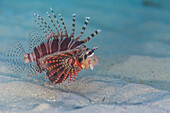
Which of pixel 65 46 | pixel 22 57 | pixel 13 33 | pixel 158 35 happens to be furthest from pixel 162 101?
pixel 158 35

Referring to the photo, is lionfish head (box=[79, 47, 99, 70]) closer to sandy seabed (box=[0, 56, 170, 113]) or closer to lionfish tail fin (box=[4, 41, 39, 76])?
sandy seabed (box=[0, 56, 170, 113])

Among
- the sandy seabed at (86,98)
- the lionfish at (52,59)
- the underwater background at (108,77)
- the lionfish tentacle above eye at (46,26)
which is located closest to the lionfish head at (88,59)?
the lionfish at (52,59)

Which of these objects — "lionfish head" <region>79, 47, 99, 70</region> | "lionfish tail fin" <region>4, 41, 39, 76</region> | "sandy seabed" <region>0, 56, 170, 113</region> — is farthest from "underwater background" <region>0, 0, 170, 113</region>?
"lionfish head" <region>79, 47, 99, 70</region>

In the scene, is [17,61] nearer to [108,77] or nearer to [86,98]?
Result: [86,98]

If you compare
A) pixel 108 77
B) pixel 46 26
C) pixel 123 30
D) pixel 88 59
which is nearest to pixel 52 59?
pixel 88 59

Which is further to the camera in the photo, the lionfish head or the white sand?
the lionfish head

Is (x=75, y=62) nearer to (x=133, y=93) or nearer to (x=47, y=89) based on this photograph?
(x=47, y=89)

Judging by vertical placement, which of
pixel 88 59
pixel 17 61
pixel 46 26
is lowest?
pixel 17 61
